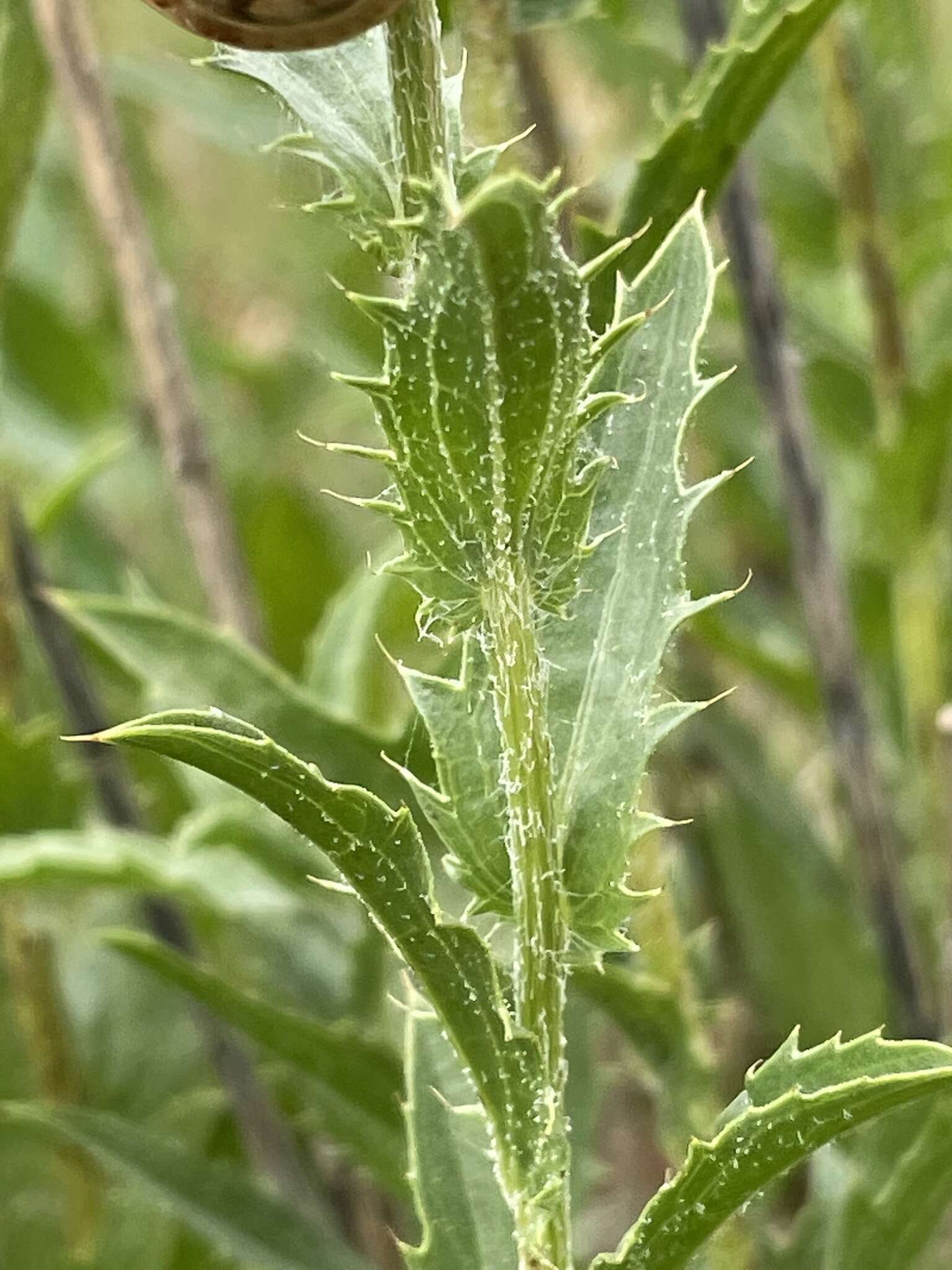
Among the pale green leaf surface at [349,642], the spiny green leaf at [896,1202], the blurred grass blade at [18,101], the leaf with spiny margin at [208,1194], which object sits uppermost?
the blurred grass blade at [18,101]

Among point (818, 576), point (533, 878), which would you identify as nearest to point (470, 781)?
point (533, 878)

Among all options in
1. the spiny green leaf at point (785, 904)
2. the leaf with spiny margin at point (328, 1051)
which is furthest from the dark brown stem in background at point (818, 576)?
the leaf with spiny margin at point (328, 1051)

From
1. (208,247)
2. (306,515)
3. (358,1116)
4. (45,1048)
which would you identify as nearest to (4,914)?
(45,1048)

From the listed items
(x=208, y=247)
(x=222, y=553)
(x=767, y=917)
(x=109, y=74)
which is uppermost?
(x=208, y=247)

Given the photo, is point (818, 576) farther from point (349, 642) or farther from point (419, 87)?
point (419, 87)

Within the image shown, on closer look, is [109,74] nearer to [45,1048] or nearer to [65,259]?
[65,259]

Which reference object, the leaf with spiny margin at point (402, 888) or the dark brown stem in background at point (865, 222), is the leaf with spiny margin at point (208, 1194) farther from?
the dark brown stem in background at point (865, 222)
